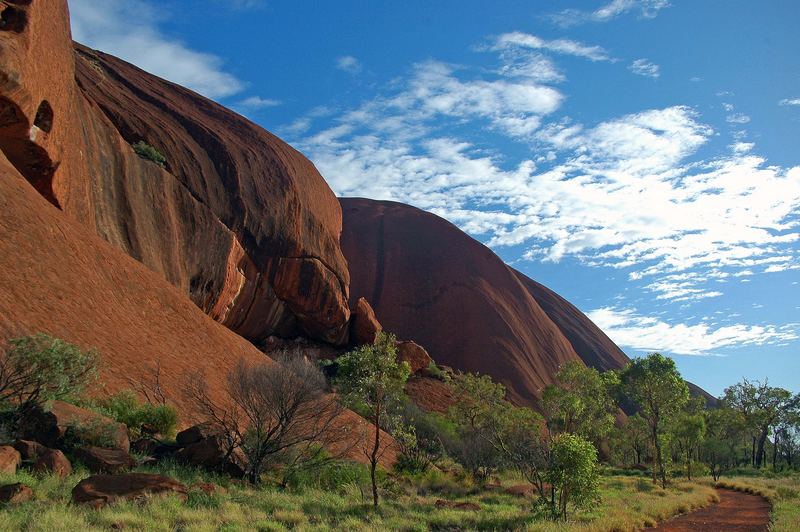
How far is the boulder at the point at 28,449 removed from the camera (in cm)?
1165

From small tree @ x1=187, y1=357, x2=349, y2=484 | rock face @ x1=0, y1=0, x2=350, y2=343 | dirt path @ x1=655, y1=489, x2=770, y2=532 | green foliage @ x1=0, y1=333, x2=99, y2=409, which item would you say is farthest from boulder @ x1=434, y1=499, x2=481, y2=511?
rock face @ x1=0, y1=0, x2=350, y2=343

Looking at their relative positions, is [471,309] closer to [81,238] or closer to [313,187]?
[313,187]

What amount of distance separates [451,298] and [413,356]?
55.7ft

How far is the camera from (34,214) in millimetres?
18672

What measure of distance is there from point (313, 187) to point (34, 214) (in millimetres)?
28560

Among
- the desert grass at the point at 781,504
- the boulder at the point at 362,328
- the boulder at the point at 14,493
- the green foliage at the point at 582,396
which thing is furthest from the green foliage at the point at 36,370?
the boulder at the point at 362,328

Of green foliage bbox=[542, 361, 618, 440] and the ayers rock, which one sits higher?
the ayers rock

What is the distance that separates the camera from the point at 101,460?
12484 millimetres

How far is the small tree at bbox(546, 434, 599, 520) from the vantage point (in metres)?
16.0

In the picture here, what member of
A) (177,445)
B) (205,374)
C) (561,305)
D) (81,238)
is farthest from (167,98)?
(561,305)

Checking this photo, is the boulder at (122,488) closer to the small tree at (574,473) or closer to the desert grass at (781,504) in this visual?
the small tree at (574,473)

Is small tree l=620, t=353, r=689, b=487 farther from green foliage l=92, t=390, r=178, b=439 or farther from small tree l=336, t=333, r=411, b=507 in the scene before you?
green foliage l=92, t=390, r=178, b=439

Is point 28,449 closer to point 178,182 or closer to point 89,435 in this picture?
point 89,435

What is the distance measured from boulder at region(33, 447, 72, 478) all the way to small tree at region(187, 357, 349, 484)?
4.45 metres
